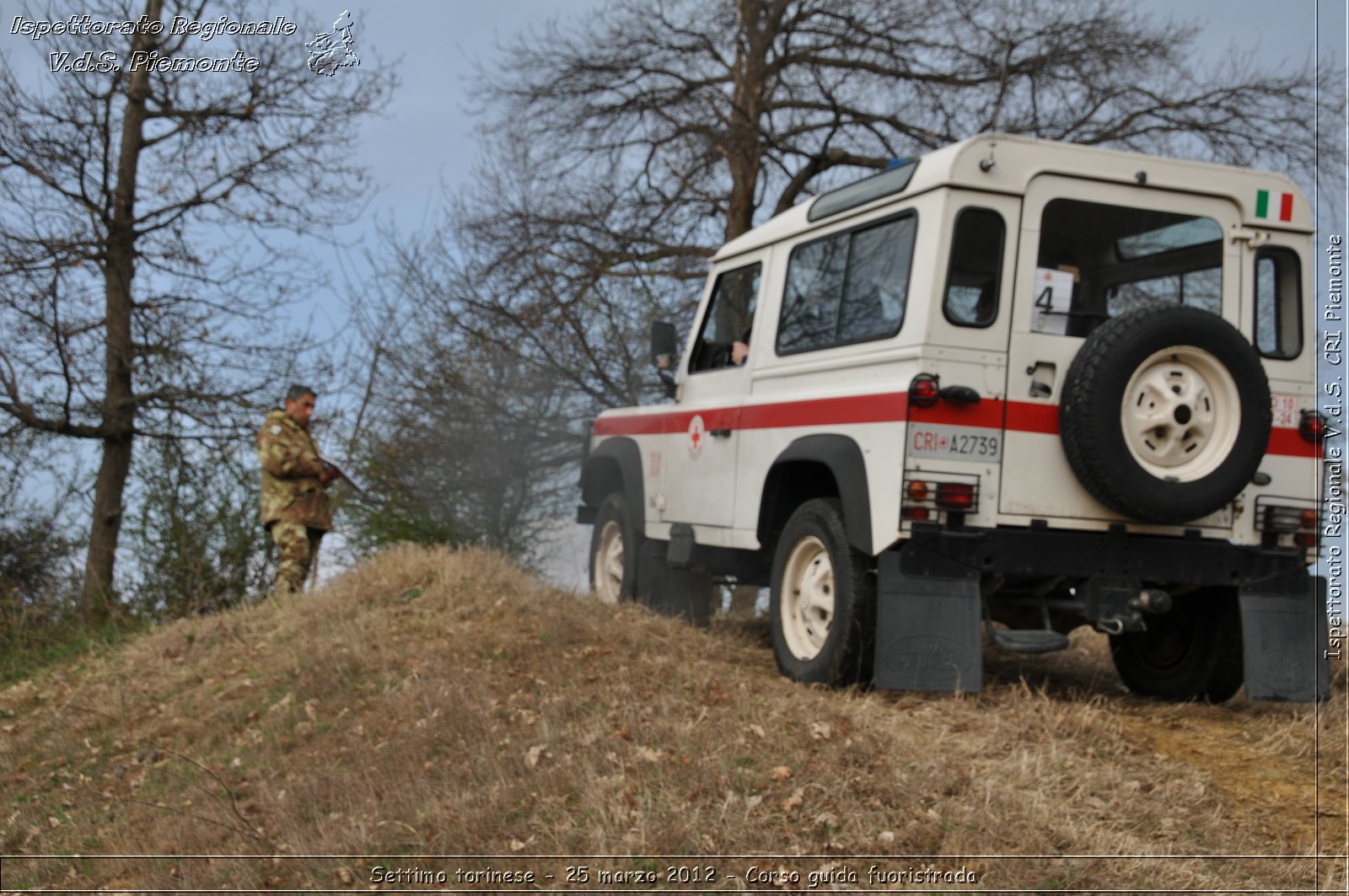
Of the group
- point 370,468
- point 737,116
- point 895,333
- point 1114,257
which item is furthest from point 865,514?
point 737,116

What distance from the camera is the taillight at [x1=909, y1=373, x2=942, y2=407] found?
641cm

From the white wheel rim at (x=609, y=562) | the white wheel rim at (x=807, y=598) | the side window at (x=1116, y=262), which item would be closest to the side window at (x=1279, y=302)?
the side window at (x=1116, y=262)

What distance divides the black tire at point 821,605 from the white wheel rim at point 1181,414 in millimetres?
1472

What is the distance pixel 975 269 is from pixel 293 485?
18.6 feet

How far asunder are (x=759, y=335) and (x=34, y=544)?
27.9 ft

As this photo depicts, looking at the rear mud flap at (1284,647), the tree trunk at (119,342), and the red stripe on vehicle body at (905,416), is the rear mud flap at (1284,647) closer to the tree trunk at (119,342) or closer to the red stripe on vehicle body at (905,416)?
the red stripe on vehicle body at (905,416)

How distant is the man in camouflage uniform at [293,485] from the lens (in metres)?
10.0

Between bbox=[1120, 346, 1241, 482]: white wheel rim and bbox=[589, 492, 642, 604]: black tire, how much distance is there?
4.14 metres

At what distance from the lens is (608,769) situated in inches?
221

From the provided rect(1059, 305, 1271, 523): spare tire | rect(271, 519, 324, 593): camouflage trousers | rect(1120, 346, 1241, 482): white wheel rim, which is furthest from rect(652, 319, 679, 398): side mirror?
rect(1120, 346, 1241, 482): white wheel rim

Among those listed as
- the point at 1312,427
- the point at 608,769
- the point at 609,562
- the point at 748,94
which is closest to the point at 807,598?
the point at 608,769

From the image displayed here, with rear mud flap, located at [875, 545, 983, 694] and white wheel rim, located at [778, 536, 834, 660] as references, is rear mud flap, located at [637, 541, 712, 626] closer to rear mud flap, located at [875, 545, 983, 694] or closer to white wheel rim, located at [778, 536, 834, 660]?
white wheel rim, located at [778, 536, 834, 660]

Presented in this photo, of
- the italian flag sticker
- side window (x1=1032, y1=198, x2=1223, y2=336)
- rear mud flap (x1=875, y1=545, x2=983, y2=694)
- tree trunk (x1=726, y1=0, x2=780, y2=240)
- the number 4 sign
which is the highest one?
tree trunk (x1=726, y1=0, x2=780, y2=240)

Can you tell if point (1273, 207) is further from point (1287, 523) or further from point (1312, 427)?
point (1287, 523)
